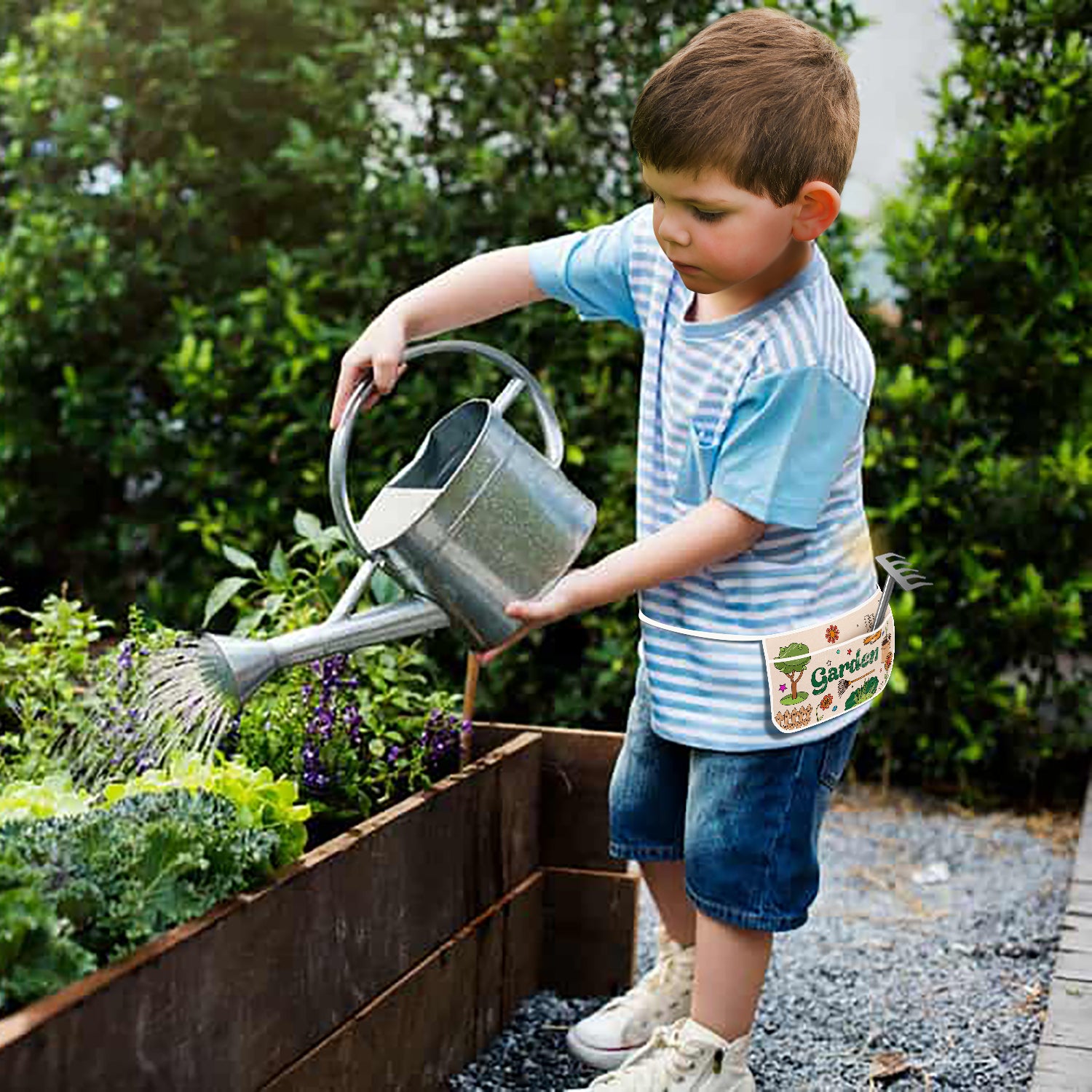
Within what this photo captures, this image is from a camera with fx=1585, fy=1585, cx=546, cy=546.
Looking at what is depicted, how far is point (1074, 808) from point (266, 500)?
2159 mm

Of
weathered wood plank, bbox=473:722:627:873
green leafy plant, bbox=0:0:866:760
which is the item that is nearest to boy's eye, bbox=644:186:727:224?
weathered wood plank, bbox=473:722:627:873

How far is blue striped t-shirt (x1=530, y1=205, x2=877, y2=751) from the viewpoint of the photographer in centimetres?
190

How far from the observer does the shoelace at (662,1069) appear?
6.64ft

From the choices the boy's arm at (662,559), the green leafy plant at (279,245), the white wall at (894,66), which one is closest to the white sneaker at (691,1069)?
the boy's arm at (662,559)

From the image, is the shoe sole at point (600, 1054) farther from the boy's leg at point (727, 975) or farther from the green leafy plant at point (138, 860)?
the green leafy plant at point (138, 860)

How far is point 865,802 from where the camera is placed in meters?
3.96

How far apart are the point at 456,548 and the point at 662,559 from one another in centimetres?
25

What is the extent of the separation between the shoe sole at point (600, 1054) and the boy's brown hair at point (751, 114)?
122 centimetres

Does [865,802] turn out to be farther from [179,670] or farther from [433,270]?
[179,670]

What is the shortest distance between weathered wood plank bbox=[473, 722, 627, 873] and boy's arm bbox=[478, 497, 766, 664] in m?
0.64

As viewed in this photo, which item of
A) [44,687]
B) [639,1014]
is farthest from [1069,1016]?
[44,687]

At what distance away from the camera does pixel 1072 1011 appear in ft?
7.13

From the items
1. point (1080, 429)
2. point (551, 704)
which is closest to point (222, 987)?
point (551, 704)

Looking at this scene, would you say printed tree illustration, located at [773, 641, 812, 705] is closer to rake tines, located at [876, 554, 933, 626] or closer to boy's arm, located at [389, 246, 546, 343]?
rake tines, located at [876, 554, 933, 626]
